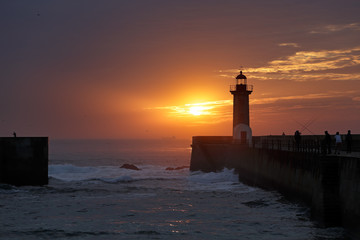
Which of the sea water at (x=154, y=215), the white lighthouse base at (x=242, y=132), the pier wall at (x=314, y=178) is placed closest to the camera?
the pier wall at (x=314, y=178)

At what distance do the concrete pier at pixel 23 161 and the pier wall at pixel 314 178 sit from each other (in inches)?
578

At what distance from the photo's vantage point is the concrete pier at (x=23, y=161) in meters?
31.7

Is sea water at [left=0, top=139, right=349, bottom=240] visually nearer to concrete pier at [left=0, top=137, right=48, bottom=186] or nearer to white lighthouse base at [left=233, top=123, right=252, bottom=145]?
concrete pier at [left=0, top=137, right=48, bottom=186]

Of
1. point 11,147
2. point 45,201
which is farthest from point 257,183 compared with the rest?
point 11,147

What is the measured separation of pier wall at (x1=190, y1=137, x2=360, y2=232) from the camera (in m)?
14.9

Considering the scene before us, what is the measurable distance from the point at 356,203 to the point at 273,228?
12.0ft

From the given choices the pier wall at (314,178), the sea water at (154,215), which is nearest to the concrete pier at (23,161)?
the sea water at (154,215)

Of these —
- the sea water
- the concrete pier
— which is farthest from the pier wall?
the concrete pier

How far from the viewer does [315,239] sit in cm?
1471

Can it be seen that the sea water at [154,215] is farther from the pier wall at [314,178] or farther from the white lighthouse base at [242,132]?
the white lighthouse base at [242,132]

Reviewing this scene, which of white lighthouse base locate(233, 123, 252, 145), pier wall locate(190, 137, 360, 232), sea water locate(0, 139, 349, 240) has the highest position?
white lighthouse base locate(233, 123, 252, 145)

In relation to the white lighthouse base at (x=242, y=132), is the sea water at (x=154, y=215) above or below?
below

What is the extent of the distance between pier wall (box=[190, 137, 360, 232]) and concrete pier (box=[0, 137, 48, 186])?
578 inches

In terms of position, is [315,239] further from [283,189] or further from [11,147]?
[11,147]
